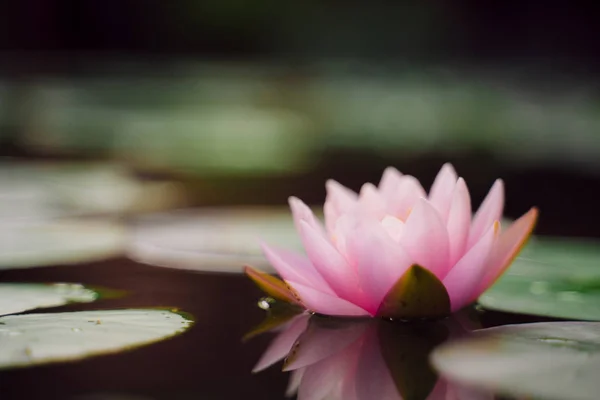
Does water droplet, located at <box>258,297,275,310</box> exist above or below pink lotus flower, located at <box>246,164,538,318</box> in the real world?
below

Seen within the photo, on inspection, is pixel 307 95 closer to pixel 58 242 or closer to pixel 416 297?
pixel 58 242

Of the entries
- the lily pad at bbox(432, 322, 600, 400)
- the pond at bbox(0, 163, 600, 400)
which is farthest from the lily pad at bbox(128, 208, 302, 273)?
the lily pad at bbox(432, 322, 600, 400)

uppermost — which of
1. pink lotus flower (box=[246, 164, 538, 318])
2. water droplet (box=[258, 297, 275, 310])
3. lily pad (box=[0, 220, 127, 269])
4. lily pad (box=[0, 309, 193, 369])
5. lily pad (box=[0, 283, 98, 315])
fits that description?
pink lotus flower (box=[246, 164, 538, 318])

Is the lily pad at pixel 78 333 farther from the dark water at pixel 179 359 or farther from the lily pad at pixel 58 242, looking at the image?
the lily pad at pixel 58 242

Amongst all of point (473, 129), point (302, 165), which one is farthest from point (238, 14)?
point (302, 165)

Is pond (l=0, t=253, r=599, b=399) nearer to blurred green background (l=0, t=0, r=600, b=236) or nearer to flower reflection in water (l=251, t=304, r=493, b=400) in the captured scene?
flower reflection in water (l=251, t=304, r=493, b=400)
